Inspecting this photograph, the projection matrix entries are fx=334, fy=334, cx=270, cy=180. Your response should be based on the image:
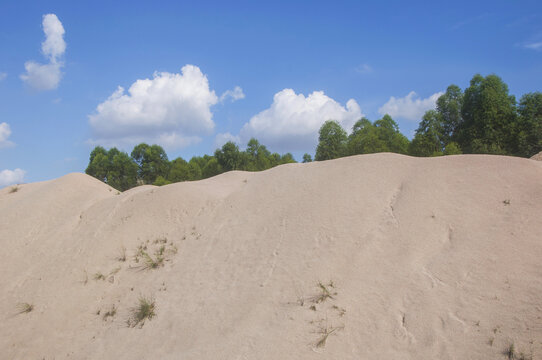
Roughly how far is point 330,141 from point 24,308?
34.8m

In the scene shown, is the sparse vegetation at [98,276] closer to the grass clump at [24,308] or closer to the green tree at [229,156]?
the grass clump at [24,308]

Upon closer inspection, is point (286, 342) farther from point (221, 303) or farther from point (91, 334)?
point (91, 334)

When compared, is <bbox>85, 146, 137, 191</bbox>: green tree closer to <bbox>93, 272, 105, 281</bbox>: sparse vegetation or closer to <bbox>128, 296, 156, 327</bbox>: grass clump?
<bbox>93, 272, 105, 281</bbox>: sparse vegetation

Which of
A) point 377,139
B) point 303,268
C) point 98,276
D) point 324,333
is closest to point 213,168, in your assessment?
point 377,139

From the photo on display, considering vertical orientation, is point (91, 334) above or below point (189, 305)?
below

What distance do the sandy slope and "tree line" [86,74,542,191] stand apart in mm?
15284

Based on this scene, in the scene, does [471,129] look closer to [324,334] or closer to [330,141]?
[330,141]

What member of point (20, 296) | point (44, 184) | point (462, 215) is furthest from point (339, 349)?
point (44, 184)

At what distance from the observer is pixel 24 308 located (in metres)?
8.87

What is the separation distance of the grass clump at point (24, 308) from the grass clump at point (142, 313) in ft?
10.4

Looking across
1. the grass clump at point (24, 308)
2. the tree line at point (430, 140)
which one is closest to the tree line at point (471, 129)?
the tree line at point (430, 140)

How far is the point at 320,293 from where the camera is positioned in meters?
6.75

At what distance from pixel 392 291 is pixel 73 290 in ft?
26.9

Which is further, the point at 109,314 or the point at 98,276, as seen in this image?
the point at 98,276
